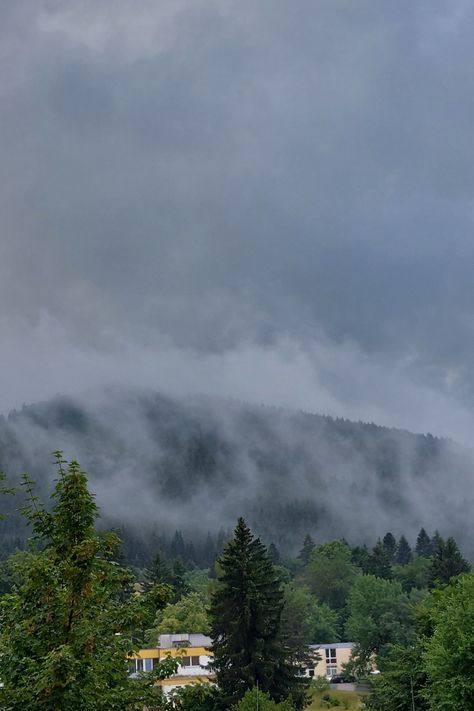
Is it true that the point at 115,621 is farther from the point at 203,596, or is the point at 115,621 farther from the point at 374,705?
the point at 203,596

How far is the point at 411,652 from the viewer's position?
201 ft

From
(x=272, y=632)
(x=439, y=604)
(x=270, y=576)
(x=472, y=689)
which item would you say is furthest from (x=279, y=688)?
(x=472, y=689)

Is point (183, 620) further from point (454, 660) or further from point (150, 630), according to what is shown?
point (454, 660)

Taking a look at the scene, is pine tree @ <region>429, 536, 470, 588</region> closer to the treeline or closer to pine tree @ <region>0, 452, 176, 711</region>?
the treeline

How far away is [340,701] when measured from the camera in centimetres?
10638

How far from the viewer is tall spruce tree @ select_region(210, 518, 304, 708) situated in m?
64.9

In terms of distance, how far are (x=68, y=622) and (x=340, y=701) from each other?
100 m

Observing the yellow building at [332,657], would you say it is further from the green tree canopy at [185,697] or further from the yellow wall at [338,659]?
the green tree canopy at [185,697]

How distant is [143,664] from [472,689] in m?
62.1

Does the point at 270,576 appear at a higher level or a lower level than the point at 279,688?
higher

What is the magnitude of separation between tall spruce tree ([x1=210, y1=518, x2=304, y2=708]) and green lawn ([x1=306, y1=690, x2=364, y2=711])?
37756mm

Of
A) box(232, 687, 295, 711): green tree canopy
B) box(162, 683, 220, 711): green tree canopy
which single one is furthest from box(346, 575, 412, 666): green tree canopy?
box(162, 683, 220, 711): green tree canopy

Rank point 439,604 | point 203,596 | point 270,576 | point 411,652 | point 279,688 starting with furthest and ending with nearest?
1. point 203,596
2. point 270,576
3. point 279,688
4. point 411,652
5. point 439,604

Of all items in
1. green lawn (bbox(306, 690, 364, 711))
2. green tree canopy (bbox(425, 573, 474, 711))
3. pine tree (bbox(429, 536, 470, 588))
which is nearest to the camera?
green tree canopy (bbox(425, 573, 474, 711))
